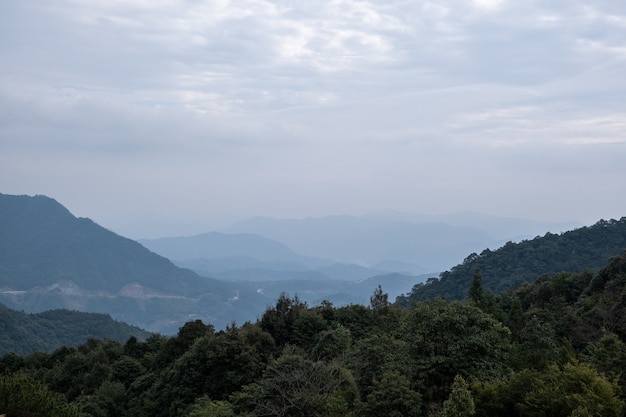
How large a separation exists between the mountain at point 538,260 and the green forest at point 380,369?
25284 mm

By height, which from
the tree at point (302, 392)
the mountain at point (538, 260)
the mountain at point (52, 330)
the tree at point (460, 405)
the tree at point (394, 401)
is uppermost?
the mountain at point (538, 260)


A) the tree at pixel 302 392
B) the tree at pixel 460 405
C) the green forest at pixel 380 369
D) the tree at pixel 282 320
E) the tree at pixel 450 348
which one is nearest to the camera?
the tree at pixel 460 405

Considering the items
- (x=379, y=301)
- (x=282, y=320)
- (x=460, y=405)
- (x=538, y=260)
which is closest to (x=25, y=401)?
(x=460, y=405)

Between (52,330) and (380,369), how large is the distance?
284 ft

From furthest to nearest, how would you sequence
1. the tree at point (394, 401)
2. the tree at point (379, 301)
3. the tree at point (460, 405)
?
the tree at point (379, 301), the tree at point (394, 401), the tree at point (460, 405)

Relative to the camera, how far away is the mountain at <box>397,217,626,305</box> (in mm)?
56781

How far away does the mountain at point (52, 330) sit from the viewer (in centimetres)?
7994

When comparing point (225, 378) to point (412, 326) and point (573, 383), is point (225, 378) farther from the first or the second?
point (573, 383)

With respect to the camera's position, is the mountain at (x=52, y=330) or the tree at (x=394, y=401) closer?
the tree at (x=394, y=401)

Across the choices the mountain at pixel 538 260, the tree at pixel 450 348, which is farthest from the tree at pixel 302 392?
the mountain at pixel 538 260

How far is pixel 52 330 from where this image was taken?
91.2 m

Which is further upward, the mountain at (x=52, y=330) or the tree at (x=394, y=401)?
the tree at (x=394, y=401)

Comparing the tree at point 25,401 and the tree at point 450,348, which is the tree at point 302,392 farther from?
the tree at point 25,401

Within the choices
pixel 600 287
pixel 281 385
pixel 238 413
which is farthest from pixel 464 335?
pixel 600 287
